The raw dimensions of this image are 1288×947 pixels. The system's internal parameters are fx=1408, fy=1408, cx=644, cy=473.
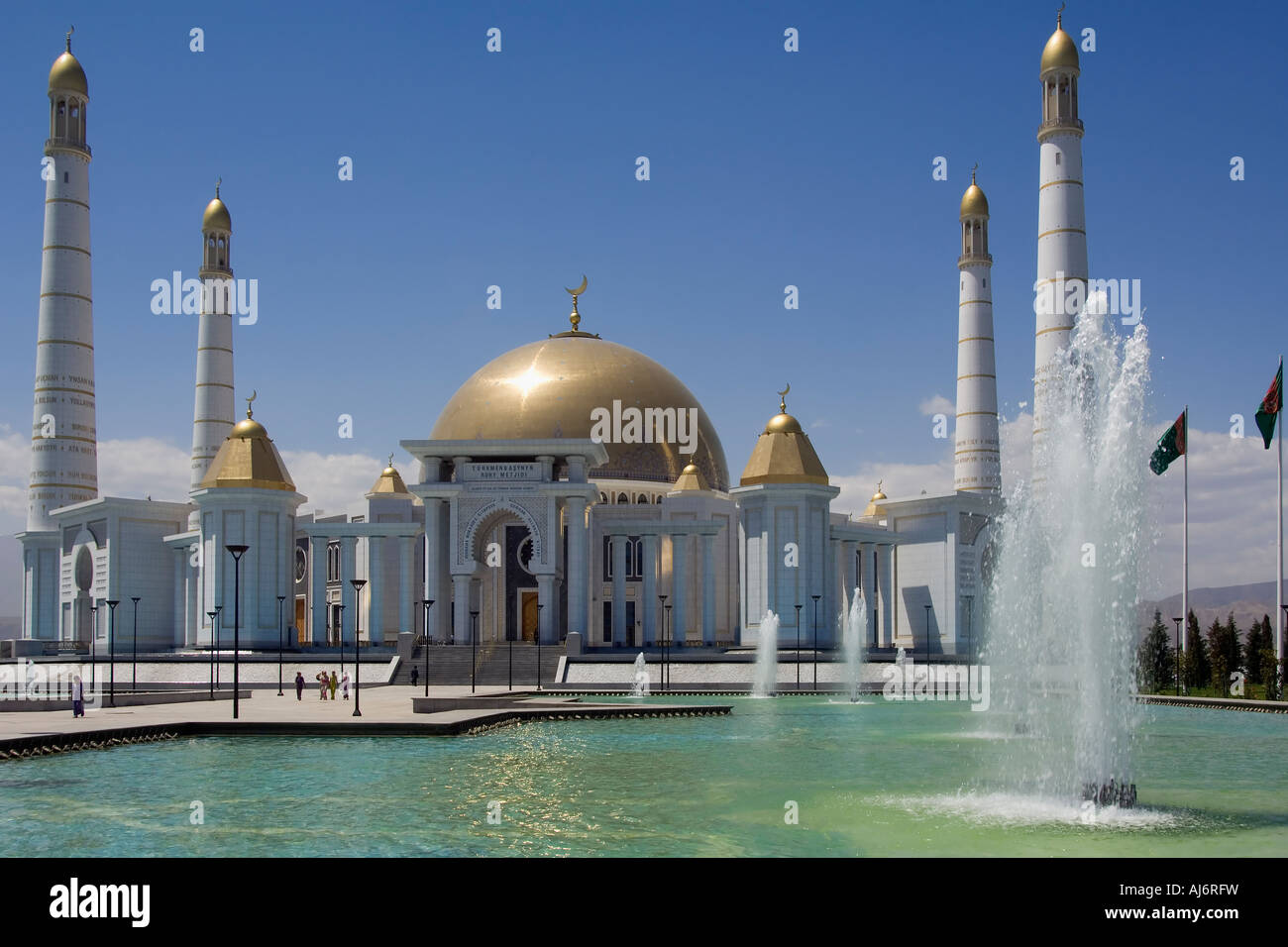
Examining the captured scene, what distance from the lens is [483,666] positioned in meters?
46.5

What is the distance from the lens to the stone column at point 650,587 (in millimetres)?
53219

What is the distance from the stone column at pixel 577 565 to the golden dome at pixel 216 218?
2437 centimetres

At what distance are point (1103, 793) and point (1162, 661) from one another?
3014 centimetres

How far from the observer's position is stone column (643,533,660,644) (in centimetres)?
5322

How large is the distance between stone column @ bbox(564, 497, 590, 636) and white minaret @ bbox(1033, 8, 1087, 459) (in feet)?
56.8

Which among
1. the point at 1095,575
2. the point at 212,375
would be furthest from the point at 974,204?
the point at 1095,575

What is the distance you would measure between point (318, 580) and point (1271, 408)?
34538 millimetres

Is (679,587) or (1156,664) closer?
(1156,664)

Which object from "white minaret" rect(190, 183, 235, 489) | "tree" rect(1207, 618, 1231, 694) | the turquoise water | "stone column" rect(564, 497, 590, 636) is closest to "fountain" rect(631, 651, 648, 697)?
"stone column" rect(564, 497, 590, 636)

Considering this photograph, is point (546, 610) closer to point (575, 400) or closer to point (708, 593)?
point (708, 593)

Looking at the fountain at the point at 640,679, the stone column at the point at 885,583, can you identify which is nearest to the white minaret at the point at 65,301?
the fountain at the point at 640,679

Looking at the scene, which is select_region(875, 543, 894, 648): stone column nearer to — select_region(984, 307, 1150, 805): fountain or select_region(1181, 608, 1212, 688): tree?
select_region(1181, 608, 1212, 688): tree
